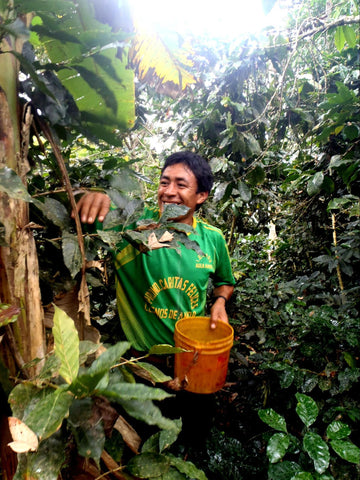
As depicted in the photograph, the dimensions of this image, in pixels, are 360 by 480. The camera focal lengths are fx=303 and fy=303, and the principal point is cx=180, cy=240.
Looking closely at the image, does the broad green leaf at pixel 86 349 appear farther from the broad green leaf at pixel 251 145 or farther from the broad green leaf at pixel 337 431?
the broad green leaf at pixel 251 145

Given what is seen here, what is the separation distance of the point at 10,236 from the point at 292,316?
1883mm

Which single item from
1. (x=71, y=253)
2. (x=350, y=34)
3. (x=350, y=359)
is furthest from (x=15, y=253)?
(x=350, y=34)

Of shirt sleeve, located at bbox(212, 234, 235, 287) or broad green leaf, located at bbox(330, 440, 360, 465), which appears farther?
shirt sleeve, located at bbox(212, 234, 235, 287)

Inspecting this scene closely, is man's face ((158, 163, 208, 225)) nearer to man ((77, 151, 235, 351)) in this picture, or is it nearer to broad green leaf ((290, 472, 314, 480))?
man ((77, 151, 235, 351))

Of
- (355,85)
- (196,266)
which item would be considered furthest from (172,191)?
(355,85)

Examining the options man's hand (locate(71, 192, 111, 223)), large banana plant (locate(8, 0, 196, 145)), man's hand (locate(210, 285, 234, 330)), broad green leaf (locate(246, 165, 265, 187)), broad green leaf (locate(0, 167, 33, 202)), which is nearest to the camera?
broad green leaf (locate(0, 167, 33, 202))

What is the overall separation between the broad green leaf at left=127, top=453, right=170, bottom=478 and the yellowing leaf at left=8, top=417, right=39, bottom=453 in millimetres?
236

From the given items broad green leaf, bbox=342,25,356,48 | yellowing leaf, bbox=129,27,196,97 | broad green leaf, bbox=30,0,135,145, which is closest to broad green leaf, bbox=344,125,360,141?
broad green leaf, bbox=342,25,356,48

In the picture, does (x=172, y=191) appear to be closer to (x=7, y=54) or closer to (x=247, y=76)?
(x=7, y=54)

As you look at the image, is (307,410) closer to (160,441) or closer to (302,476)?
(302,476)

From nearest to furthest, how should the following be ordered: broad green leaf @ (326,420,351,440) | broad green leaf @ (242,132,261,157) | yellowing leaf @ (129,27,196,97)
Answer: yellowing leaf @ (129,27,196,97)
broad green leaf @ (326,420,351,440)
broad green leaf @ (242,132,261,157)

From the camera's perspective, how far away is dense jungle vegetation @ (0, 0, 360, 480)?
48 cm

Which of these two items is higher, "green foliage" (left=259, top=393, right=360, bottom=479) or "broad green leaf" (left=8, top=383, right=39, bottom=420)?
"broad green leaf" (left=8, top=383, right=39, bottom=420)

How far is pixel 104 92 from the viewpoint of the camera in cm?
80
